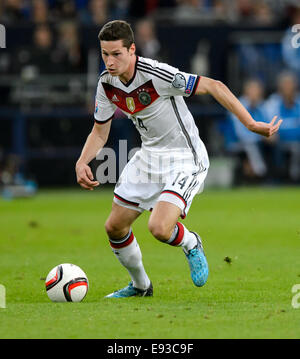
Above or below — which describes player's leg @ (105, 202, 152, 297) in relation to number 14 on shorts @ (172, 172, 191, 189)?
below

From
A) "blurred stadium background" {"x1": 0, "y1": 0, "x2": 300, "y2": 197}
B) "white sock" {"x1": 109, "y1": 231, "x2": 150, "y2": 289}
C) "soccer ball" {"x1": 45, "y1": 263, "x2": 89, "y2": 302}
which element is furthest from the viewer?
"blurred stadium background" {"x1": 0, "y1": 0, "x2": 300, "y2": 197}

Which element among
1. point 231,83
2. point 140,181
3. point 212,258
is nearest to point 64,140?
point 231,83

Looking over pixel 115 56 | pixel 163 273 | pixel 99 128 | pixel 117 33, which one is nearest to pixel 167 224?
pixel 99 128

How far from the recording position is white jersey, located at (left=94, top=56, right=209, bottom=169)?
7.31m

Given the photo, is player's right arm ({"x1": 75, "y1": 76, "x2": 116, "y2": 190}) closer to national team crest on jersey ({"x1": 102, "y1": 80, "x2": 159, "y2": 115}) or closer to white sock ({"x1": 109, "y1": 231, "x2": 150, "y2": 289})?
national team crest on jersey ({"x1": 102, "y1": 80, "x2": 159, "y2": 115})

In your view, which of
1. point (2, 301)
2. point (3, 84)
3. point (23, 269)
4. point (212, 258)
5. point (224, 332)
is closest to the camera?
point (224, 332)

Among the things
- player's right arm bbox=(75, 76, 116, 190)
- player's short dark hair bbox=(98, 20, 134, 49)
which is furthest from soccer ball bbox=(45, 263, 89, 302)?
player's short dark hair bbox=(98, 20, 134, 49)

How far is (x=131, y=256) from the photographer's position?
24.7 feet

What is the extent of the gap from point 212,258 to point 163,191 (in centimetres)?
298

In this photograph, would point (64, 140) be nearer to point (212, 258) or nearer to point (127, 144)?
point (127, 144)

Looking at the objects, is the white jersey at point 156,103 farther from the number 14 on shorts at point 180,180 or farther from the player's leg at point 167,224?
the player's leg at point 167,224

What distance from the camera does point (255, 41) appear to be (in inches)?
820

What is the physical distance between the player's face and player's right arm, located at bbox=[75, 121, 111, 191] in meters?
0.73

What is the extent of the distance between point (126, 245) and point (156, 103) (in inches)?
49.5
